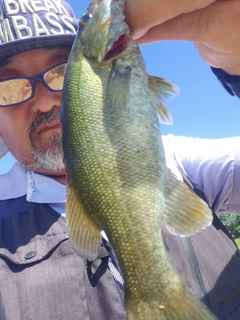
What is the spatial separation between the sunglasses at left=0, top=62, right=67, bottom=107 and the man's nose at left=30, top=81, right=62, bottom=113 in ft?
0.11

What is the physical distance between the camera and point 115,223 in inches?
60.8

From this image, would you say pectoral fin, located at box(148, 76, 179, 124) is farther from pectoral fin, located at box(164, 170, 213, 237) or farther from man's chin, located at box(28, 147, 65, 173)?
man's chin, located at box(28, 147, 65, 173)

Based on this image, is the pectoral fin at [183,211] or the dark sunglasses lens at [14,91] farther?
the dark sunglasses lens at [14,91]

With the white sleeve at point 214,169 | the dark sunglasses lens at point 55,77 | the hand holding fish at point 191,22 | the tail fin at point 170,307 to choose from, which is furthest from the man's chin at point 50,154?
the tail fin at point 170,307

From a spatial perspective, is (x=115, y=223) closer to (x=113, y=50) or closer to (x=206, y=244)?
(x=113, y=50)

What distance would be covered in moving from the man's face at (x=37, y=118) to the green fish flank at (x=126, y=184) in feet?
6.43

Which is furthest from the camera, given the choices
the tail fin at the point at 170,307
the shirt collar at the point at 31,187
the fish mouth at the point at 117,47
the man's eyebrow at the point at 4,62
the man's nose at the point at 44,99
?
the man's eyebrow at the point at 4,62

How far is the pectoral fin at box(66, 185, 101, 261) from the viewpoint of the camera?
1.52 metres

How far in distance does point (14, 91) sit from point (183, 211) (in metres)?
2.61

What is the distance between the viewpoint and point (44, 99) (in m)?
3.58

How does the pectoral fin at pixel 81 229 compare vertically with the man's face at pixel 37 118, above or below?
above

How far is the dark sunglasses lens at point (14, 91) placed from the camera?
363 cm

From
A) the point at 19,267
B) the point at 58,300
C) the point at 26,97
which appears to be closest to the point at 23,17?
the point at 26,97

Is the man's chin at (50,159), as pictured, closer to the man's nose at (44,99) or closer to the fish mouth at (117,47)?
the man's nose at (44,99)
